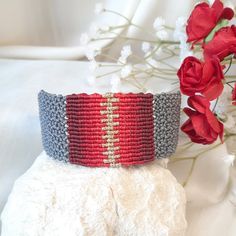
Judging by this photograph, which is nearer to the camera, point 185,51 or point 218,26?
point 218,26

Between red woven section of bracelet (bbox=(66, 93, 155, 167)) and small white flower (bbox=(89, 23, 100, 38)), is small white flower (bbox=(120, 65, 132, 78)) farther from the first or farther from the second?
red woven section of bracelet (bbox=(66, 93, 155, 167))

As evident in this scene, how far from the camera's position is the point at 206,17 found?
508 millimetres

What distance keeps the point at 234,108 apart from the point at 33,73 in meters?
0.35

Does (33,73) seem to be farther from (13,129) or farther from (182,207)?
(182,207)

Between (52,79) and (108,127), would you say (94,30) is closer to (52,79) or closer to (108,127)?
(52,79)

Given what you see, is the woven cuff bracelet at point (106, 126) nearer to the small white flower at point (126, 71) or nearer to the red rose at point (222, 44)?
the red rose at point (222, 44)

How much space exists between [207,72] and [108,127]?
0.44ft

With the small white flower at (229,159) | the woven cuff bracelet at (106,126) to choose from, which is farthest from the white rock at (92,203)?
the small white flower at (229,159)

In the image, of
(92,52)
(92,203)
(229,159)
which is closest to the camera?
(92,203)

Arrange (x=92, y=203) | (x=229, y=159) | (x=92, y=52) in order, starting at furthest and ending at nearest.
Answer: (x=92, y=52), (x=229, y=159), (x=92, y=203)

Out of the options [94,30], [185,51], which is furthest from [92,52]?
[185,51]

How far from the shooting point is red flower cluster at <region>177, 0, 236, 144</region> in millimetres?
470

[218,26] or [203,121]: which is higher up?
[218,26]

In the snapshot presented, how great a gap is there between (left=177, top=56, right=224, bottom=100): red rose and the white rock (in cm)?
11
